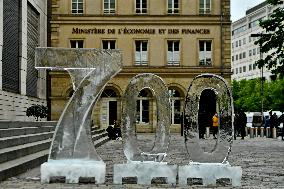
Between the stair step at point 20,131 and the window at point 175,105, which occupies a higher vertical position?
the window at point 175,105

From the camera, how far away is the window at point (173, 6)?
145 ft

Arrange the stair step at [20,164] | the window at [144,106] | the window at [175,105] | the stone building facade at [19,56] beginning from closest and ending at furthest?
the stair step at [20,164] < the stone building facade at [19,56] < the window at [144,106] < the window at [175,105]

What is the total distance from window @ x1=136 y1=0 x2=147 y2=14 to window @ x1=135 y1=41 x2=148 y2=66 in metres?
2.47

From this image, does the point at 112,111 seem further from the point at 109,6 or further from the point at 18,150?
the point at 18,150

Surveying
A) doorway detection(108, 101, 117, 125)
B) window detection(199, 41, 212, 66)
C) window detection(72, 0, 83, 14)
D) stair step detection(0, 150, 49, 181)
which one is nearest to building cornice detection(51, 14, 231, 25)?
window detection(72, 0, 83, 14)

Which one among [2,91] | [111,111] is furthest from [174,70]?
[2,91]

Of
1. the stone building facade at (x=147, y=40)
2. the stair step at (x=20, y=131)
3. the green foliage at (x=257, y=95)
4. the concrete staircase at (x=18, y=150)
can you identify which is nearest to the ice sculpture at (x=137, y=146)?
the concrete staircase at (x=18, y=150)

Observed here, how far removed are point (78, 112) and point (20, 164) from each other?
204 cm

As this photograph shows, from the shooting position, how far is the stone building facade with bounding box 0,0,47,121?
29516 mm

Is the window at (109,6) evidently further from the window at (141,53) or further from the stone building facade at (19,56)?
the stone building facade at (19,56)

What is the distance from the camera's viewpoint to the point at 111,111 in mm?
43250

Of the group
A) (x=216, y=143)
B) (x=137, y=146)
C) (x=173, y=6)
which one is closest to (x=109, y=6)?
(x=173, y=6)

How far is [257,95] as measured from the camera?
295ft

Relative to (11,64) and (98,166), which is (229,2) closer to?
(11,64)
